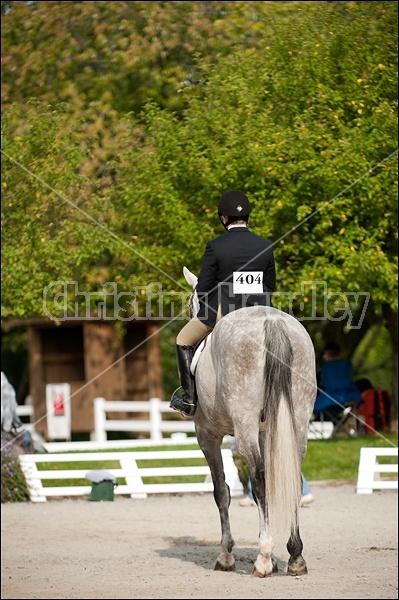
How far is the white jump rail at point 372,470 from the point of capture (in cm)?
1542

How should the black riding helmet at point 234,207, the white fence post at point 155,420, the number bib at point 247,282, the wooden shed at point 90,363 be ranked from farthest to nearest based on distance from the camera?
the wooden shed at point 90,363 < the white fence post at point 155,420 < the black riding helmet at point 234,207 < the number bib at point 247,282

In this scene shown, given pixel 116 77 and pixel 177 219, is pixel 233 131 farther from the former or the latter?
pixel 116 77

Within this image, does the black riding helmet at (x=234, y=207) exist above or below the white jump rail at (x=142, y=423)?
above

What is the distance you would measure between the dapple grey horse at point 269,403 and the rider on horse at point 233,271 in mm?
310

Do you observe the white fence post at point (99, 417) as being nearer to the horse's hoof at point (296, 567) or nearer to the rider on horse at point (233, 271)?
the rider on horse at point (233, 271)

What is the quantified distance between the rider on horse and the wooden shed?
54.9 feet

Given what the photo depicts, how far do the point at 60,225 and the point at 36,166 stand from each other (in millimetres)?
1176

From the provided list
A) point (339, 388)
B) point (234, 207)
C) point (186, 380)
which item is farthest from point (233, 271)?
point (339, 388)

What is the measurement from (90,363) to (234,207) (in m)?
17.6

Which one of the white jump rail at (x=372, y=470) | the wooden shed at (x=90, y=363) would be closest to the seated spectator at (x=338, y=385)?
the white jump rail at (x=372, y=470)

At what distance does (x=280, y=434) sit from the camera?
841 cm

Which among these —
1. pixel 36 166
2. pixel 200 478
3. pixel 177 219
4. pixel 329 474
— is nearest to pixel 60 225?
pixel 36 166

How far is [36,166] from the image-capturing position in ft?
61.3

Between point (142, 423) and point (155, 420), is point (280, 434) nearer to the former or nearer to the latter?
point (155, 420)
